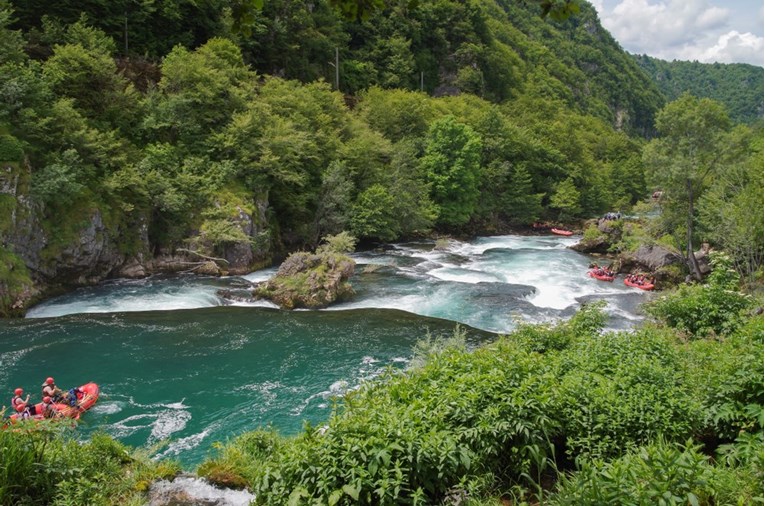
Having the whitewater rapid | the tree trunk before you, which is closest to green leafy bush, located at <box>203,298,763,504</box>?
the whitewater rapid

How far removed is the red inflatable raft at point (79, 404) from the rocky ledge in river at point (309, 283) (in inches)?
376

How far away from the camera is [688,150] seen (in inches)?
1093

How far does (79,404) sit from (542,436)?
1236cm

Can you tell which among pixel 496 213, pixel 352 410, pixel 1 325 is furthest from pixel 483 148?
pixel 352 410

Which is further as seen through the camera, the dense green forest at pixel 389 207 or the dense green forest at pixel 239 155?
the dense green forest at pixel 239 155

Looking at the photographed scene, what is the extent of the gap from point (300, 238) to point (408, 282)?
10.1 metres

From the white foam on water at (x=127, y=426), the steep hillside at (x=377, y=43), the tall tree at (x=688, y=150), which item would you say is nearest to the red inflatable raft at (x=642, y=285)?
the tall tree at (x=688, y=150)

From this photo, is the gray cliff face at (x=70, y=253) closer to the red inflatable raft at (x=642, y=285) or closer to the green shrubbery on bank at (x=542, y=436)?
the green shrubbery on bank at (x=542, y=436)

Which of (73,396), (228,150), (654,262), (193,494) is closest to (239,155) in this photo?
(228,150)

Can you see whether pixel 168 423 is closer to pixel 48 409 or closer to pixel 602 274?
pixel 48 409

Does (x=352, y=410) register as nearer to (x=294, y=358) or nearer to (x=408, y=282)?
(x=294, y=358)

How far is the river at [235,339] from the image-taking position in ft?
43.7

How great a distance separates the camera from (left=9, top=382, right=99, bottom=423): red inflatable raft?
1207 cm

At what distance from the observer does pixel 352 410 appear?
19.5 ft
